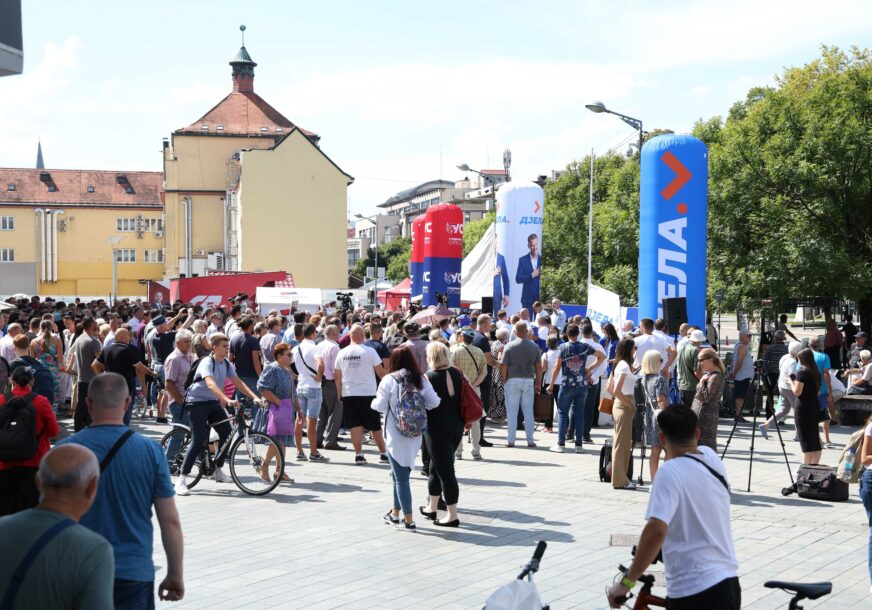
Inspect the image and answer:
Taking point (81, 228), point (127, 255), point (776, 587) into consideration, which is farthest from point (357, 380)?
point (81, 228)

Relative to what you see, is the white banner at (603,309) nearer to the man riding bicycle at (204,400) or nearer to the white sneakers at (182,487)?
the man riding bicycle at (204,400)

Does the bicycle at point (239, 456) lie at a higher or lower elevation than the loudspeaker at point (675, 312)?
lower

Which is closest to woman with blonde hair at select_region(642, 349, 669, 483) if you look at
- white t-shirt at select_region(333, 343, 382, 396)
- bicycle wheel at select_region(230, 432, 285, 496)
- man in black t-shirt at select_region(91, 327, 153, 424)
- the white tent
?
white t-shirt at select_region(333, 343, 382, 396)

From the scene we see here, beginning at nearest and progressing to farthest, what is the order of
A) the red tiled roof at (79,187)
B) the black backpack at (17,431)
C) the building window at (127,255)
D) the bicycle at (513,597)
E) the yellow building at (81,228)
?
1. the bicycle at (513,597)
2. the black backpack at (17,431)
3. the yellow building at (81,228)
4. the red tiled roof at (79,187)
5. the building window at (127,255)

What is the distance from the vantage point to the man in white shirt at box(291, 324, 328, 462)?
1454 centimetres

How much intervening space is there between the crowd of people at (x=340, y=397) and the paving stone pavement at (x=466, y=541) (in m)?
0.51

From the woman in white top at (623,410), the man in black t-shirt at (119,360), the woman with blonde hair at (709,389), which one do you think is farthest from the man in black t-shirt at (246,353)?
the woman with blonde hair at (709,389)

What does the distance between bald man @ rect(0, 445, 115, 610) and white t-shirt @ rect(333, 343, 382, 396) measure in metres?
10.1

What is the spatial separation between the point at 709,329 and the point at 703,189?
510 cm

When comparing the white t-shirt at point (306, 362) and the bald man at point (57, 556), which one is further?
the white t-shirt at point (306, 362)

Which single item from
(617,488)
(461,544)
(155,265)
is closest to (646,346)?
(617,488)

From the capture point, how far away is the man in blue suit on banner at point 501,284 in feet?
96.3

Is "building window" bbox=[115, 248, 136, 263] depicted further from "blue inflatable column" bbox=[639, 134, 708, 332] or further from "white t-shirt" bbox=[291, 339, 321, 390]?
"white t-shirt" bbox=[291, 339, 321, 390]

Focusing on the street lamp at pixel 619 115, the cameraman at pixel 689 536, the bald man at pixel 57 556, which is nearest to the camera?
the bald man at pixel 57 556
